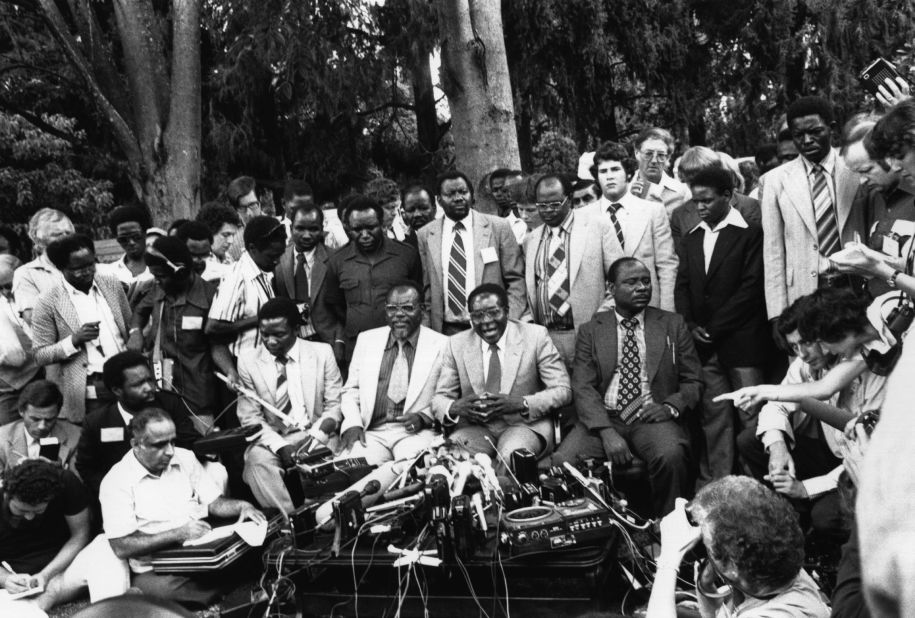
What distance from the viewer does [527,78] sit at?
12.3 metres

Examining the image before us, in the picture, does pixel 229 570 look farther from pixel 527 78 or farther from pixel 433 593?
pixel 527 78

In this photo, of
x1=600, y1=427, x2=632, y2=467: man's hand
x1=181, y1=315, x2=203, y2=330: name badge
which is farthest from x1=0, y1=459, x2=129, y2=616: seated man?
x1=600, y1=427, x2=632, y2=467: man's hand

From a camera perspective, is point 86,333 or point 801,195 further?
point 86,333

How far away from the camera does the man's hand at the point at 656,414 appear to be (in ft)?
16.7

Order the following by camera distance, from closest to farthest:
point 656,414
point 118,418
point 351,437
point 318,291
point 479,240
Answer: point 656,414, point 118,418, point 351,437, point 479,240, point 318,291

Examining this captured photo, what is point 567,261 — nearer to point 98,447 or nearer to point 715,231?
point 715,231

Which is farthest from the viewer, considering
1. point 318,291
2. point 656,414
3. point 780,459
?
point 318,291

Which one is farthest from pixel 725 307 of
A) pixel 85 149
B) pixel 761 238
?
pixel 85 149

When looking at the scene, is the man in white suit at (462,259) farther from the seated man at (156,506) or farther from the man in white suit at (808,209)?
the seated man at (156,506)

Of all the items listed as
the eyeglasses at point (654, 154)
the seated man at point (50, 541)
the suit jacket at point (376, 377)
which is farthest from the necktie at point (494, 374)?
the seated man at point (50, 541)

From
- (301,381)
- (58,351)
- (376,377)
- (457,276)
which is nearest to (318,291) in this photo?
(301,381)

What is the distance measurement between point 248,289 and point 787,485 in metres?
3.48

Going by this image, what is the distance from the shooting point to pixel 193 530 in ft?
15.9

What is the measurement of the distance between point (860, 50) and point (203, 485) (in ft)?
A: 34.5
